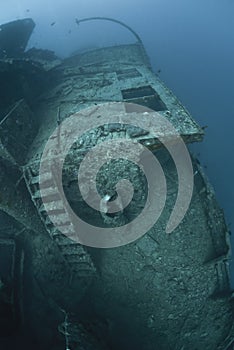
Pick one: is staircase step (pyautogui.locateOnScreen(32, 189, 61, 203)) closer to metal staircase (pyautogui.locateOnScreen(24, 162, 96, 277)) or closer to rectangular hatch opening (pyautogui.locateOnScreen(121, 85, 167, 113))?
metal staircase (pyautogui.locateOnScreen(24, 162, 96, 277))

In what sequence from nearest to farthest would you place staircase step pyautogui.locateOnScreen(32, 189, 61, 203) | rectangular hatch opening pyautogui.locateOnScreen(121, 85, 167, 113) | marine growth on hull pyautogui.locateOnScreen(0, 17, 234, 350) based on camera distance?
1. marine growth on hull pyautogui.locateOnScreen(0, 17, 234, 350)
2. staircase step pyautogui.locateOnScreen(32, 189, 61, 203)
3. rectangular hatch opening pyautogui.locateOnScreen(121, 85, 167, 113)

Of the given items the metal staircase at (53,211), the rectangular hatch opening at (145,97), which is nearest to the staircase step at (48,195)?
the metal staircase at (53,211)

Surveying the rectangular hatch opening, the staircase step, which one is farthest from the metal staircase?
the rectangular hatch opening

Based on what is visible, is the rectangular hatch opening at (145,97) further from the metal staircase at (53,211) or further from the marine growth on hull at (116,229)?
the metal staircase at (53,211)

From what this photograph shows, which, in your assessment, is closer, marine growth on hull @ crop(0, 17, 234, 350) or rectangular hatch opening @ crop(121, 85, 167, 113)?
marine growth on hull @ crop(0, 17, 234, 350)

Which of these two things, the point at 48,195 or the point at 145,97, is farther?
the point at 145,97

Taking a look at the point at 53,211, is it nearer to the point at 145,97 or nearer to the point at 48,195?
the point at 48,195

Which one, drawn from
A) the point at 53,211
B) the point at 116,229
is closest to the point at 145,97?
the point at 116,229

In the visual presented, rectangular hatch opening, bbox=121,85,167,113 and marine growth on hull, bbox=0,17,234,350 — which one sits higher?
rectangular hatch opening, bbox=121,85,167,113

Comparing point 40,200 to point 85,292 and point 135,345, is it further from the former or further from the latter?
point 135,345

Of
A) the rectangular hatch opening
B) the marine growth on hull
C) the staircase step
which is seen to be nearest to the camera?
the marine growth on hull

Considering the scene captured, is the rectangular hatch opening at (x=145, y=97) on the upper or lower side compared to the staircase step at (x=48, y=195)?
upper
